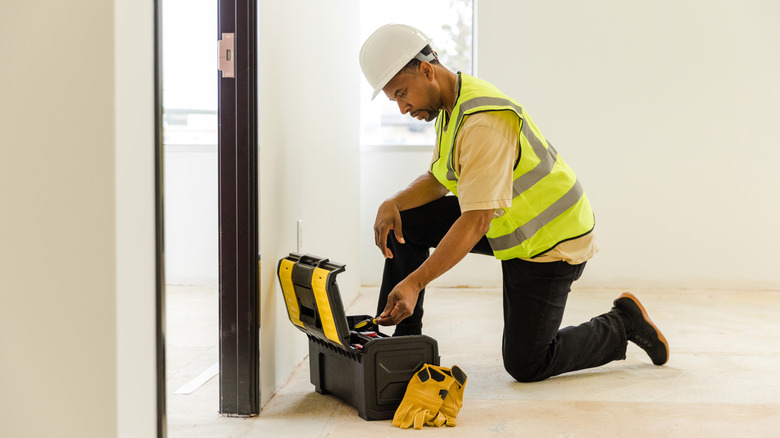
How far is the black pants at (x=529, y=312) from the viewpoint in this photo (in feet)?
6.93

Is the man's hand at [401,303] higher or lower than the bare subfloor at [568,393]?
higher

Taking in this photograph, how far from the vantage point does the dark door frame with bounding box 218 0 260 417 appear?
5.82 ft

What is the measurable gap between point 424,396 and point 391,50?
0.92 m

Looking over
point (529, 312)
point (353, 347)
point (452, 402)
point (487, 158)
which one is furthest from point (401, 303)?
point (529, 312)

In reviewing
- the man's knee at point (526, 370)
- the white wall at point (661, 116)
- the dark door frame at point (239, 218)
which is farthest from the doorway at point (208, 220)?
the white wall at point (661, 116)

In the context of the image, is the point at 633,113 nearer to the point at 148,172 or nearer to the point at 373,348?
the point at 373,348

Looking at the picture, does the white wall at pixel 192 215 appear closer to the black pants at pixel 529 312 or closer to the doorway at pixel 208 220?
the doorway at pixel 208 220

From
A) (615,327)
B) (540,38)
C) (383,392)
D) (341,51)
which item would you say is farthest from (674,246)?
(383,392)

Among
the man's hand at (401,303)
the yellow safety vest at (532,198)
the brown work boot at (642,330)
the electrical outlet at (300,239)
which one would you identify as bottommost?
the brown work boot at (642,330)

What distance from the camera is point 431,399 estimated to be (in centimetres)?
177

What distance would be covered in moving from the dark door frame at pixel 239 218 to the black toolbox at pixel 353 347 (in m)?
0.14

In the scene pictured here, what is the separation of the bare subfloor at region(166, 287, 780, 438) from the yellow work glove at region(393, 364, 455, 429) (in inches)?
1.6

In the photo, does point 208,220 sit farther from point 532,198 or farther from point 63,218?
point 63,218

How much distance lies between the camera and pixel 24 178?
109cm
